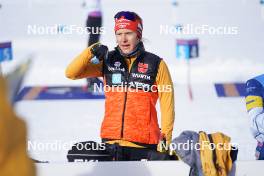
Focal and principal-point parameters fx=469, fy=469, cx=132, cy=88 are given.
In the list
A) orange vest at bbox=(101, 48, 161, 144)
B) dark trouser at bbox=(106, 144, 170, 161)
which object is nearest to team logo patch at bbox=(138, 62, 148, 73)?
orange vest at bbox=(101, 48, 161, 144)

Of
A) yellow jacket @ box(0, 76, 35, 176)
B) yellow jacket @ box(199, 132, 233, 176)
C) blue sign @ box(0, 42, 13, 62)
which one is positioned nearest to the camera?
yellow jacket @ box(0, 76, 35, 176)

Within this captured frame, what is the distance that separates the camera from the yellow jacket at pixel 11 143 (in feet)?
2.61

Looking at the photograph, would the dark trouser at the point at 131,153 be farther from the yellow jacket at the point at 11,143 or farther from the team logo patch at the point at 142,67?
the yellow jacket at the point at 11,143

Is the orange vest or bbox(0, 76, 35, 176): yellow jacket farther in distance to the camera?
the orange vest

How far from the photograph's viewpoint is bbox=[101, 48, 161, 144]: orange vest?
2.58m

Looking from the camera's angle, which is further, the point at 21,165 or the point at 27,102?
the point at 27,102

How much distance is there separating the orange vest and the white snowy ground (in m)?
0.07

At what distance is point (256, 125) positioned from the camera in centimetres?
267

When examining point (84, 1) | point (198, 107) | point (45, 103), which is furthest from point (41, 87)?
point (198, 107)

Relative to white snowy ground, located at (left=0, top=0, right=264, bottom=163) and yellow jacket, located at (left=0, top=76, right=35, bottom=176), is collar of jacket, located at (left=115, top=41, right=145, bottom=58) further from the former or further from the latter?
yellow jacket, located at (left=0, top=76, right=35, bottom=176)

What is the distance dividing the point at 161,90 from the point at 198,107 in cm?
23

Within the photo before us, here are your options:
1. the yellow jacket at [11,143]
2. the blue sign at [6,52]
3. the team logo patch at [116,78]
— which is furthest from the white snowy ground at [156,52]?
the yellow jacket at [11,143]

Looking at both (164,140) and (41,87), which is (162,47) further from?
(41,87)

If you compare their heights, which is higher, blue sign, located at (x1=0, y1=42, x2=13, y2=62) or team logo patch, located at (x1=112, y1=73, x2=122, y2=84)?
blue sign, located at (x1=0, y1=42, x2=13, y2=62)
